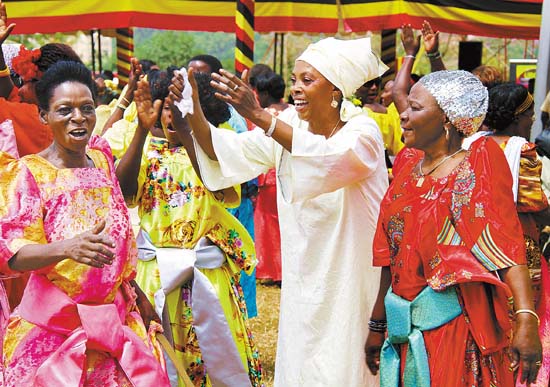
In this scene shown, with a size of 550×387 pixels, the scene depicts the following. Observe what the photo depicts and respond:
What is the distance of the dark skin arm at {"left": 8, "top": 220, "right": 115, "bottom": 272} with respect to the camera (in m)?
3.20

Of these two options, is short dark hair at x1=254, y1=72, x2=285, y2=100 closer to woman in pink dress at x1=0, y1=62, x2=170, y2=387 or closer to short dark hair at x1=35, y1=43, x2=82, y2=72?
short dark hair at x1=35, y1=43, x2=82, y2=72

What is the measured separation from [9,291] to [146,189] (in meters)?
1.05

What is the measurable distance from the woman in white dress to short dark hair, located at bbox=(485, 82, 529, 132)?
1243 millimetres

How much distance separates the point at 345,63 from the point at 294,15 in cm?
921

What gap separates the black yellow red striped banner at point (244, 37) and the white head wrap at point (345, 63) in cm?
487

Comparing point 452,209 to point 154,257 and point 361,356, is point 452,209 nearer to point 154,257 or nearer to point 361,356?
point 361,356

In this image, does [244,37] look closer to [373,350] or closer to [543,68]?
[543,68]

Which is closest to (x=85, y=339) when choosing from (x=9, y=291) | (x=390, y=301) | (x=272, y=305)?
(x=9, y=291)

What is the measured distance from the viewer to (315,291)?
4410mm

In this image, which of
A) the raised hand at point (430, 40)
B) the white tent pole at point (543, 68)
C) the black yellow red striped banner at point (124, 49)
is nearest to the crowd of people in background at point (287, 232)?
the raised hand at point (430, 40)

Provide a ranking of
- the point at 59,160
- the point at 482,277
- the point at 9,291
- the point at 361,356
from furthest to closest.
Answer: the point at 361,356 → the point at 9,291 → the point at 59,160 → the point at 482,277

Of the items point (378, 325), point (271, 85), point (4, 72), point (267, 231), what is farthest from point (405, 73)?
point (271, 85)

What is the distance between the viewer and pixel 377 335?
4109 mm

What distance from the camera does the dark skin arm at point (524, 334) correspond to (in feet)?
11.2
